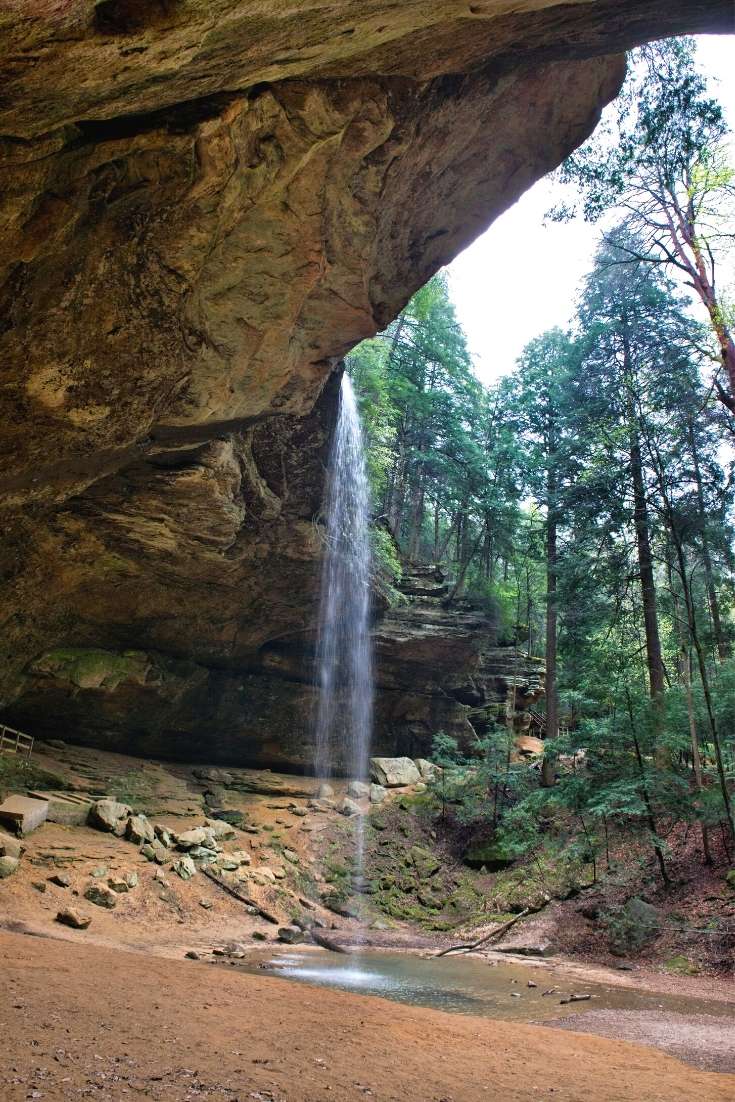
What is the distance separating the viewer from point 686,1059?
16.7 feet

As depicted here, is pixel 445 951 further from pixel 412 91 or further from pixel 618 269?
pixel 618 269

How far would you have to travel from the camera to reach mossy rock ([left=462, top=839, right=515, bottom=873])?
50.7 feet

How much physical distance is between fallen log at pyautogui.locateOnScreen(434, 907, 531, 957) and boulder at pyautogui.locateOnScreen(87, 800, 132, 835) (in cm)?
663

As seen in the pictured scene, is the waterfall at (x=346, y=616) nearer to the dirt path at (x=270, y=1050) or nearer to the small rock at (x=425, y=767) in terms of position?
the small rock at (x=425, y=767)

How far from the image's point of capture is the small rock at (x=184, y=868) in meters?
11.9

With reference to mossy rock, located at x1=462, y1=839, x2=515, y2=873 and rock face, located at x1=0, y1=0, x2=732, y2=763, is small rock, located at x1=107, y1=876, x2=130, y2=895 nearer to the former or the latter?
rock face, located at x1=0, y1=0, x2=732, y2=763

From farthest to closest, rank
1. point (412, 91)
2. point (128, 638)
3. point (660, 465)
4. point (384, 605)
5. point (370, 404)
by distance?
point (384, 605) < point (370, 404) < point (128, 638) < point (660, 465) < point (412, 91)

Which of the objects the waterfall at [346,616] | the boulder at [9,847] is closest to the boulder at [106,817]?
the boulder at [9,847]

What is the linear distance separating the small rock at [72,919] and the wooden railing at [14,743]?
6.00 m

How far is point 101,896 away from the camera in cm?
1010

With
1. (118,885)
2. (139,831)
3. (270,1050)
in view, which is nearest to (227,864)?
(139,831)

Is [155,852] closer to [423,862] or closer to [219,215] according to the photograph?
[423,862]

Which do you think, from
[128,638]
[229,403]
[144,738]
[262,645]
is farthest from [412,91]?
[144,738]

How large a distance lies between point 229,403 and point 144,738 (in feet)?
41.2
